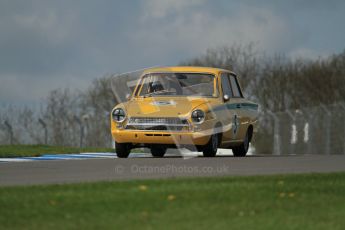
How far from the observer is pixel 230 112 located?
19.7m

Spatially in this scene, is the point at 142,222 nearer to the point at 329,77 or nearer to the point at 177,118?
the point at 177,118

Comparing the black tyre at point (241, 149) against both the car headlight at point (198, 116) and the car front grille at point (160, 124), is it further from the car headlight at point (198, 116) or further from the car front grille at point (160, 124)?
the car front grille at point (160, 124)

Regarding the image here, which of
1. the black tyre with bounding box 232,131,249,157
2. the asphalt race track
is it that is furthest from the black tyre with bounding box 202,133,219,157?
the black tyre with bounding box 232,131,249,157

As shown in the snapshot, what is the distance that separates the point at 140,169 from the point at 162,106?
3841mm

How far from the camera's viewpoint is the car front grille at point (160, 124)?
18.1 meters

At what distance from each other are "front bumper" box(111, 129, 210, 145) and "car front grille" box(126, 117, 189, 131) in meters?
0.08

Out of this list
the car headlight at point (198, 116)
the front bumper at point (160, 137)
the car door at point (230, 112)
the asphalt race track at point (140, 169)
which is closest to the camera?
the asphalt race track at point (140, 169)

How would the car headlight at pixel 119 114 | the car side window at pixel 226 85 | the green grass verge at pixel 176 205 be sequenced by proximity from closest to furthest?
1. the green grass verge at pixel 176 205
2. the car headlight at pixel 119 114
3. the car side window at pixel 226 85

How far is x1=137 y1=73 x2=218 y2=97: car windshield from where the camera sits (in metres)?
19.5

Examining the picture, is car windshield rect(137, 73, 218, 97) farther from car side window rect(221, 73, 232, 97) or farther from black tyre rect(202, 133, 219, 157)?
black tyre rect(202, 133, 219, 157)

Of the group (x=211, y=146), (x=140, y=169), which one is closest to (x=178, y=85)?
(x=211, y=146)

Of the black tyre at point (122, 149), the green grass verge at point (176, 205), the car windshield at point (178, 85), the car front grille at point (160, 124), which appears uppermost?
the green grass verge at point (176, 205)

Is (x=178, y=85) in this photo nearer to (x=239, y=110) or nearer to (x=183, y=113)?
(x=183, y=113)

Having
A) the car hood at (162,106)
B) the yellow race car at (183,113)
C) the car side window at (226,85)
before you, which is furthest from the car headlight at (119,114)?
the car side window at (226,85)
